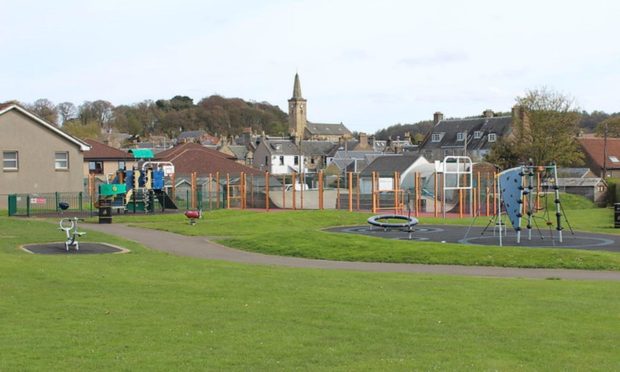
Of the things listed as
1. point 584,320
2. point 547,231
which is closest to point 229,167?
point 547,231

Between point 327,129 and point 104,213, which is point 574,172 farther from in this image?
point 327,129

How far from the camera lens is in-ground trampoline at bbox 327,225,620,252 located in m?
28.2

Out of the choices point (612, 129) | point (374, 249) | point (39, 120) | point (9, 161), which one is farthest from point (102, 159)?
point (612, 129)

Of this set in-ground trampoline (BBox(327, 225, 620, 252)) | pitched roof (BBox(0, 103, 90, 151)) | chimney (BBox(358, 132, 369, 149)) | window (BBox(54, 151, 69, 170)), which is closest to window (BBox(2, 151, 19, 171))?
pitched roof (BBox(0, 103, 90, 151))

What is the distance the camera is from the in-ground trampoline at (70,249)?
2408 centimetres

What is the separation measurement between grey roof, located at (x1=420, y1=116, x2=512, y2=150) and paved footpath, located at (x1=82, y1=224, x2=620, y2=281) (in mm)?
A: 79938

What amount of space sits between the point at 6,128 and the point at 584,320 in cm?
4516

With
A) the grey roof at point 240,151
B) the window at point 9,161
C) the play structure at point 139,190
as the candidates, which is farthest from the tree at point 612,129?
the window at point 9,161

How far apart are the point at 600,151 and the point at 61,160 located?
63.8m

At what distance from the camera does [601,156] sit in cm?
9056

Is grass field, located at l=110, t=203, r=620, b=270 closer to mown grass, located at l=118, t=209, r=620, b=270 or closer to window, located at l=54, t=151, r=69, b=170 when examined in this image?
mown grass, located at l=118, t=209, r=620, b=270

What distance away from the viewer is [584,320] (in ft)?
40.4

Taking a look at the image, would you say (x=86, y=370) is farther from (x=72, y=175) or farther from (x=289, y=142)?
(x=289, y=142)

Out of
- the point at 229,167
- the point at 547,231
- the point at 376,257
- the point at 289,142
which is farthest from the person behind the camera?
the point at 289,142
